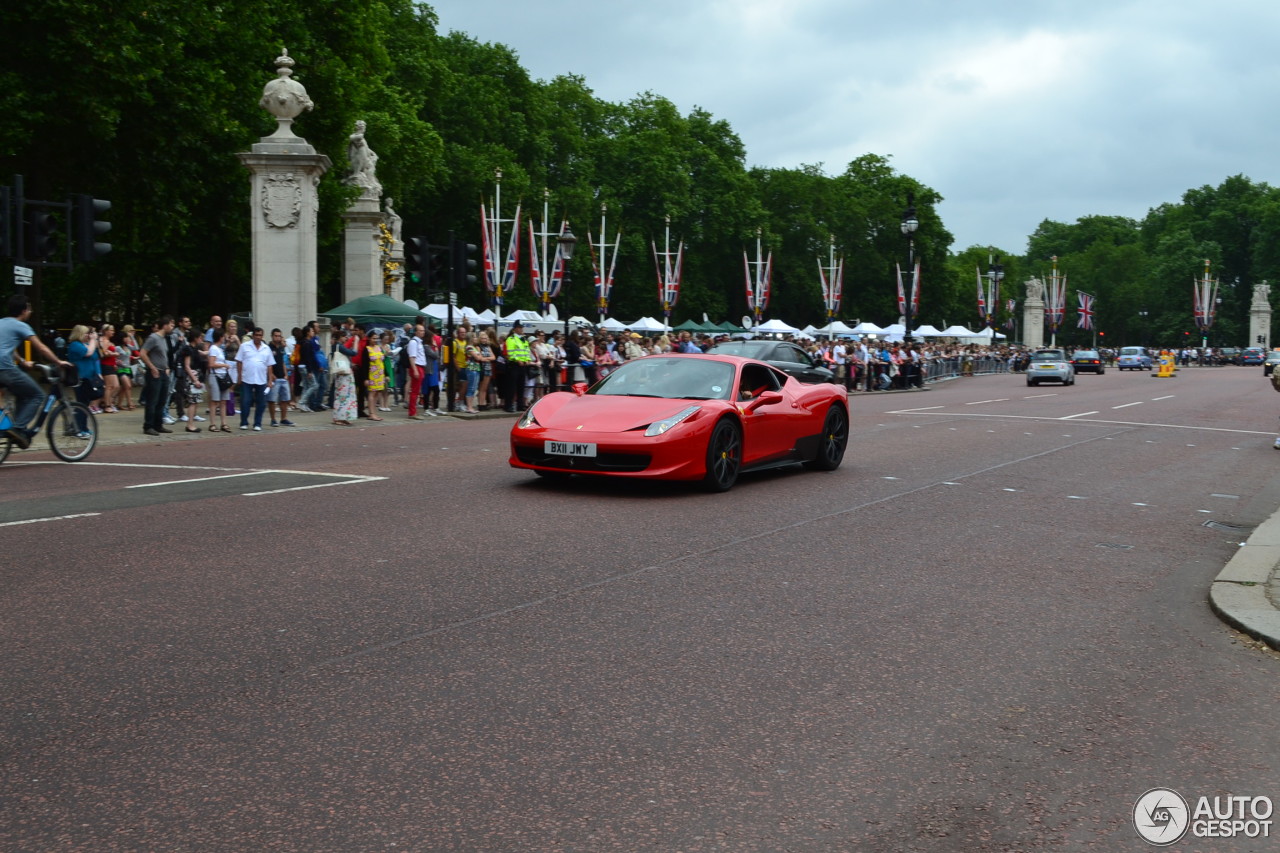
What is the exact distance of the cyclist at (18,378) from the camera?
13273mm

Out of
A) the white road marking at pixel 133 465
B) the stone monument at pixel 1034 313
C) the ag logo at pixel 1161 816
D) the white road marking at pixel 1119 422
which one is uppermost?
the stone monument at pixel 1034 313

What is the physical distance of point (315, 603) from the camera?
21.2 ft

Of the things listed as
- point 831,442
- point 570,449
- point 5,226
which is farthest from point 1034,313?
point 570,449

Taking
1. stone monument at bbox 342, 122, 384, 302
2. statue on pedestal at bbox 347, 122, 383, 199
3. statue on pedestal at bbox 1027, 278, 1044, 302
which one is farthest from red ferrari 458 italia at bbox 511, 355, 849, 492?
statue on pedestal at bbox 1027, 278, 1044, 302

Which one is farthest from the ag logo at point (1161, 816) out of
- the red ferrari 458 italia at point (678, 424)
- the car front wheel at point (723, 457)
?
the car front wheel at point (723, 457)

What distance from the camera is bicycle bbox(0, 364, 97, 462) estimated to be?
13609 millimetres

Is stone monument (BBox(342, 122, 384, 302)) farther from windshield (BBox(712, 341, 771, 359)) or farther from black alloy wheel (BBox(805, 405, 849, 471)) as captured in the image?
black alloy wheel (BBox(805, 405, 849, 471))

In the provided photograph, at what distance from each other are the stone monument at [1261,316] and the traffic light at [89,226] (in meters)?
123

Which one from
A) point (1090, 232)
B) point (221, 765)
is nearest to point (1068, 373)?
point (221, 765)

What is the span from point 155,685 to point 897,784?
2.88 m

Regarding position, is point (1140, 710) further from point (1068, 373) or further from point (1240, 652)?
point (1068, 373)

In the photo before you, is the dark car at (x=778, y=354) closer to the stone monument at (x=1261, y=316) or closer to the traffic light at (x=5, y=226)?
the traffic light at (x=5, y=226)

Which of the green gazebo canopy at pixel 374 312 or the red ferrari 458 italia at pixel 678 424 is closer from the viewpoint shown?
the red ferrari 458 italia at pixel 678 424

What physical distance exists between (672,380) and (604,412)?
3.42ft
